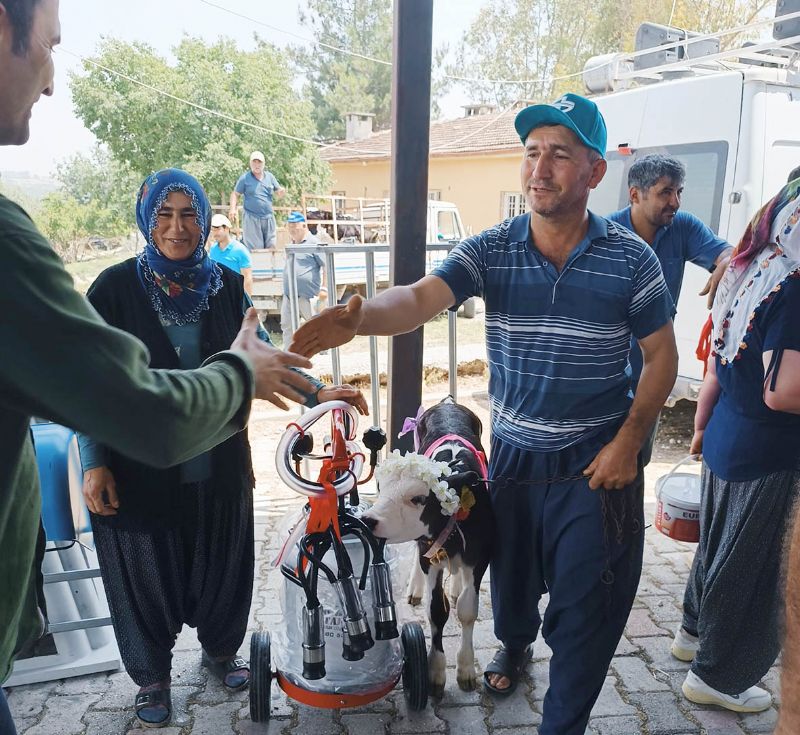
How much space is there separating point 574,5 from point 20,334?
3993cm

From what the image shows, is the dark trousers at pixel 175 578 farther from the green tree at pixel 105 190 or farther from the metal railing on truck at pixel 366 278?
the green tree at pixel 105 190

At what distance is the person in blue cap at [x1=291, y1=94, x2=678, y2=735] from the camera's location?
2.42 meters

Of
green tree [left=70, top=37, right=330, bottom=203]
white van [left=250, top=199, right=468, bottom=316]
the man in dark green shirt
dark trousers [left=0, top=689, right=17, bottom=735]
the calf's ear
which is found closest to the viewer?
the man in dark green shirt

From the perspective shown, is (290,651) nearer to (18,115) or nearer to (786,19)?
(18,115)

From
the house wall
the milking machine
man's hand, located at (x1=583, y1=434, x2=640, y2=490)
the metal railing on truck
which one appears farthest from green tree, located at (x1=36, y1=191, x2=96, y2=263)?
man's hand, located at (x1=583, y1=434, x2=640, y2=490)

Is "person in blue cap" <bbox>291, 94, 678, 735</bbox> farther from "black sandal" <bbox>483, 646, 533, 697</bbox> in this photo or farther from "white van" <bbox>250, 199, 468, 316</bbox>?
"white van" <bbox>250, 199, 468, 316</bbox>

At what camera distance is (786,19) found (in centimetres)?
561

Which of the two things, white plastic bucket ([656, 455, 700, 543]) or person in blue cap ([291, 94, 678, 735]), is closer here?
person in blue cap ([291, 94, 678, 735])

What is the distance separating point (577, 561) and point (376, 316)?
117 centimetres

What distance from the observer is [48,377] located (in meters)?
1.07

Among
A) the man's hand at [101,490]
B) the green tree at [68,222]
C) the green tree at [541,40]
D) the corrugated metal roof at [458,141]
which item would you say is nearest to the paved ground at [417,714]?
the man's hand at [101,490]

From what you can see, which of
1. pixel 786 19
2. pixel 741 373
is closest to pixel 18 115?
pixel 741 373

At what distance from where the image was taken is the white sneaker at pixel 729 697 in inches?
112

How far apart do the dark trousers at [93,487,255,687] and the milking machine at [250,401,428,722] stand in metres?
0.25
